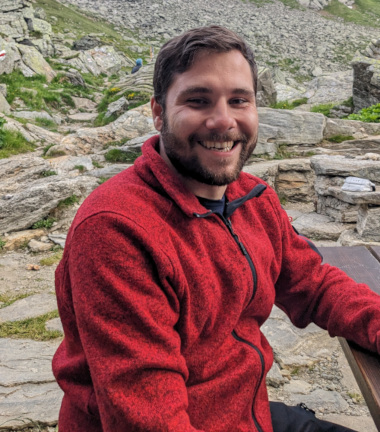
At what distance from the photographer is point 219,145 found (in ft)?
6.47

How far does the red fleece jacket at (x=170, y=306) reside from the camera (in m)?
1.46

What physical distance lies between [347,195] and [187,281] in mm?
5452

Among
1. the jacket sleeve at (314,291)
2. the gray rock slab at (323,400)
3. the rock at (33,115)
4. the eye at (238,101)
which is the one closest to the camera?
A: the eye at (238,101)

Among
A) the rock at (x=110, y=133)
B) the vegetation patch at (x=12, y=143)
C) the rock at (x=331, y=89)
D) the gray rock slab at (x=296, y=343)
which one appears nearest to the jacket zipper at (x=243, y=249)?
the gray rock slab at (x=296, y=343)

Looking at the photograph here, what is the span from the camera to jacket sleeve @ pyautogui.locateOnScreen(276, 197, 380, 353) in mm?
2215

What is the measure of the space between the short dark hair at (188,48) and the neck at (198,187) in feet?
0.88

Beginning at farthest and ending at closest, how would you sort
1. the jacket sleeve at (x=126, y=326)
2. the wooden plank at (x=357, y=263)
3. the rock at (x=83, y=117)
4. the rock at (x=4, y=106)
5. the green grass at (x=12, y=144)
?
the rock at (x=83, y=117)
the rock at (x=4, y=106)
the green grass at (x=12, y=144)
the wooden plank at (x=357, y=263)
the jacket sleeve at (x=126, y=326)

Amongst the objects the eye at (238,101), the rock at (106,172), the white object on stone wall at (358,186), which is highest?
the eye at (238,101)

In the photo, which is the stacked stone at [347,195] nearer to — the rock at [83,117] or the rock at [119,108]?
the rock at [119,108]

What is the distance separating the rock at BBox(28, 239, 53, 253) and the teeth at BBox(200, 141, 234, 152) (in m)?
5.75

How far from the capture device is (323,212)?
Result: 25.7ft

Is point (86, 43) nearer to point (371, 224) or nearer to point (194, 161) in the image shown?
point (371, 224)

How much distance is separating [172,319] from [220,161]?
31.4 inches

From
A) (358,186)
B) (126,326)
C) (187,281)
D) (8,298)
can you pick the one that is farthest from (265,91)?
(126,326)
